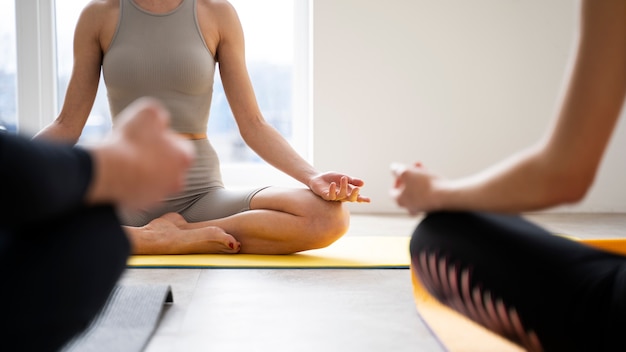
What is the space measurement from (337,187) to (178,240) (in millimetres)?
550

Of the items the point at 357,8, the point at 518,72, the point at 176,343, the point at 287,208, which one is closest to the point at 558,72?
the point at 518,72

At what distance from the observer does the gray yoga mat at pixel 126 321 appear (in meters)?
1.21

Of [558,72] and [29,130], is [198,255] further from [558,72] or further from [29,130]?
[558,72]

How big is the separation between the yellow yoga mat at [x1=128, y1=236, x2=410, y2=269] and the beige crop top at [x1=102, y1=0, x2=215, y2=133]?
1.50 feet

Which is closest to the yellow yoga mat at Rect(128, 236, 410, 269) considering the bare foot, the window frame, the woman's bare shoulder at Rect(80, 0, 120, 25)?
the bare foot

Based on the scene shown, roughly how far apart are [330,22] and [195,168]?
193 centimetres

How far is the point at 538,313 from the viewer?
2.70 ft

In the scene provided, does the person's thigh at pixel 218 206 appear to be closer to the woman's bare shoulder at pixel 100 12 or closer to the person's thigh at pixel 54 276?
the woman's bare shoulder at pixel 100 12

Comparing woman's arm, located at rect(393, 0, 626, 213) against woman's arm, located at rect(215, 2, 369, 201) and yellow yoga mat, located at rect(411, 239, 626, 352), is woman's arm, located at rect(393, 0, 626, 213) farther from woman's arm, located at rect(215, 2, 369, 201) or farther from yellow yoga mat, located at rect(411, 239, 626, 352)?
woman's arm, located at rect(215, 2, 369, 201)

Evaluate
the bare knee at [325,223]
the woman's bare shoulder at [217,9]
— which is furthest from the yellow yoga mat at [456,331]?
the woman's bare shoulder at [217,9]

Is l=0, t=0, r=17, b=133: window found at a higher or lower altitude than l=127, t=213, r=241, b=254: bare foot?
higher

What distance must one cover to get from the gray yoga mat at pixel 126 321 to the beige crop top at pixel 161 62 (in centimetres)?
84

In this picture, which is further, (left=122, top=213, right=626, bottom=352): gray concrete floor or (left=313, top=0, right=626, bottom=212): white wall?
(left=313, top=0, right=626, bottom=212): white wall

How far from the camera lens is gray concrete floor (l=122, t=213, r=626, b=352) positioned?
1302 mm
